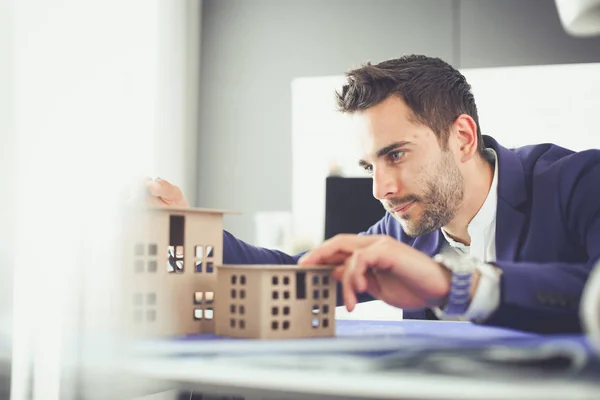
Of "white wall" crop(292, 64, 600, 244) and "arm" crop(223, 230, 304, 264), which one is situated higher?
"white wall" crop(292, 64, 600, 244)

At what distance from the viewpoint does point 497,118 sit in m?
3.72

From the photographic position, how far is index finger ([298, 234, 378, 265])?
870 millimetres

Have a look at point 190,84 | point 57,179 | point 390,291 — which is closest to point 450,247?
point 390,291

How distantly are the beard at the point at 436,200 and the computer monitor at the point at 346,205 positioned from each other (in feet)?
2.27

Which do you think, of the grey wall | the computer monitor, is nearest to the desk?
the computer monitor

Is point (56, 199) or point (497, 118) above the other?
point (497, 118)

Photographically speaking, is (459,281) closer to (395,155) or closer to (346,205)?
(395,155)

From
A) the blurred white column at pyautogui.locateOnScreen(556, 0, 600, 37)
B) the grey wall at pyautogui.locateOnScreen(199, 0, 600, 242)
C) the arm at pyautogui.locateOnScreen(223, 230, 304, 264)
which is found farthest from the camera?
the grey wall at pyautogui.locateOnScreen(199, 0, 600, 242)

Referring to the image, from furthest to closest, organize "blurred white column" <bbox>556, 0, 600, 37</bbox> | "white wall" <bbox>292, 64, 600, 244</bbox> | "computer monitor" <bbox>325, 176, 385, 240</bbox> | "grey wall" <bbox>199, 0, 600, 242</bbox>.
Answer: "grey wall" <bbox>199, 0, 600, 242</bbox>
"white wall" <bbox>292, 64, 600, 244</bbox>
"computer monitor" <bbox>325, 176, 385, 240</bbox>
"blurred white column" <bbox>556, 0, 600, 37</bbox>

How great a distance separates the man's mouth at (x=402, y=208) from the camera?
4.99 ft

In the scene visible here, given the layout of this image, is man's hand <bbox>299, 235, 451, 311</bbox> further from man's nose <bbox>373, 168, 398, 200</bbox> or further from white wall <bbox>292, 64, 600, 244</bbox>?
white wall <bbox>292, 64, 600, 244</bbox>

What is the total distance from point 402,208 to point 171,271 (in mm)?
747

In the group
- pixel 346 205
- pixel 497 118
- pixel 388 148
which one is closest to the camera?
pixel 388 148

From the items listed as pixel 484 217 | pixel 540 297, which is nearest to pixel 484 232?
pixel 484 217
